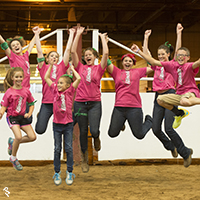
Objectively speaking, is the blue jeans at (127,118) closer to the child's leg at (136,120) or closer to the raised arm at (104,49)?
the child's leg at (136,120)

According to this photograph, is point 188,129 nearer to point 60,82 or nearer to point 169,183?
point 169,183

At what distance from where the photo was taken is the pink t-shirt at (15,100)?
516 centimetres

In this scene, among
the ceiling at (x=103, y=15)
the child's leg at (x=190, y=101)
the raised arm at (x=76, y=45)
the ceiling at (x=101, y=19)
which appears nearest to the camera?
the child's leg at (x=190, y=101)

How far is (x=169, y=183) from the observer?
269 inches

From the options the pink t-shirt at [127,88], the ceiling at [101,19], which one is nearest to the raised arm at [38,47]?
the pink t-shirt at [127,88]

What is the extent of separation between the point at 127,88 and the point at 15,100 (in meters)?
1.75

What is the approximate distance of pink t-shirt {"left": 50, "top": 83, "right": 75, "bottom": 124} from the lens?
5156 mm

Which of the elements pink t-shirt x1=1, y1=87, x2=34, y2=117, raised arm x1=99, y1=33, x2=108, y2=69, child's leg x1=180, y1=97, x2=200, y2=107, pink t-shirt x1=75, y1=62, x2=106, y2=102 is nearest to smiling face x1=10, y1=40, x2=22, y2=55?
pink t-shirt x1=1, y1=87, x2=34, y2=117

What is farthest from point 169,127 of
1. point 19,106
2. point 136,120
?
point 19,106

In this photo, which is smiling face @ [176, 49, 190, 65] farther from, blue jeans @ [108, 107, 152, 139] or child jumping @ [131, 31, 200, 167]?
blue jeans @ [108, 107, 152, 139]

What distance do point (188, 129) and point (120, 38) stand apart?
26.9 ft

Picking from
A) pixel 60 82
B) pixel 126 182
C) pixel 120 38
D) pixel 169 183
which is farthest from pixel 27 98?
pixel 120 38

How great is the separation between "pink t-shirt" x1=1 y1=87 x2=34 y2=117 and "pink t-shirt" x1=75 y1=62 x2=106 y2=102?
0.86 m

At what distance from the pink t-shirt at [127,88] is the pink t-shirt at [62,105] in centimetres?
86
